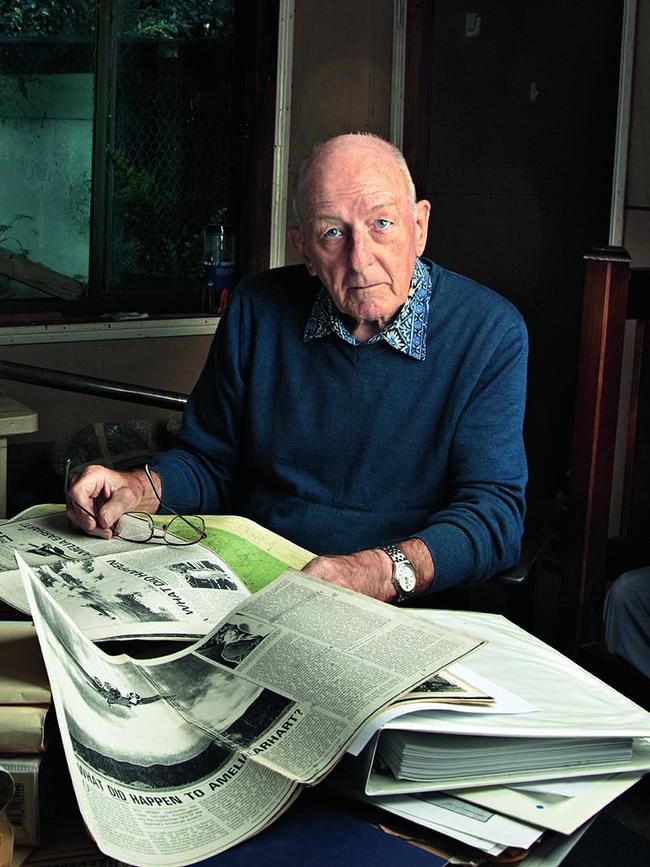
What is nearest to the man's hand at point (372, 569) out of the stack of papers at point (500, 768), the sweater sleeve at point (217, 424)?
the stack of papers at point (500, 768)

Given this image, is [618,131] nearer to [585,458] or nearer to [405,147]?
[405,147]

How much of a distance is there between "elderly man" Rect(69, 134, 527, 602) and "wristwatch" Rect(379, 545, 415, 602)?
11 centimetres

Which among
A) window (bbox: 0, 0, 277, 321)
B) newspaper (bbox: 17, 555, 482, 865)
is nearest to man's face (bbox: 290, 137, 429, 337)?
newspaper (bbox: 17, 555, 482, 865)

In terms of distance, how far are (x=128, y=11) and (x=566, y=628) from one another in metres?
2.23

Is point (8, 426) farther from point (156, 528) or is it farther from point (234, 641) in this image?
point (234, 641)

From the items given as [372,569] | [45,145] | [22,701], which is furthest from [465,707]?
[45,145]

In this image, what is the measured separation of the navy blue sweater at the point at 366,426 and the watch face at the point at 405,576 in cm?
19

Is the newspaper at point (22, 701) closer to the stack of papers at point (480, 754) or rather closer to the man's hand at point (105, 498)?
the stack of papers at point (480, 754)

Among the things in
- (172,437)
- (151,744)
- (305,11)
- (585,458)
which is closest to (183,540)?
(151,744)

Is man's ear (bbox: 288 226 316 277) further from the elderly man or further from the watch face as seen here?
the watch face

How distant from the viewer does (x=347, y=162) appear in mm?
1574

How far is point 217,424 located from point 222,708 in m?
0.95

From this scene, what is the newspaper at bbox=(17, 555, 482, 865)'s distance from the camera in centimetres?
78

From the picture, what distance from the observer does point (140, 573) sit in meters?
1.12
